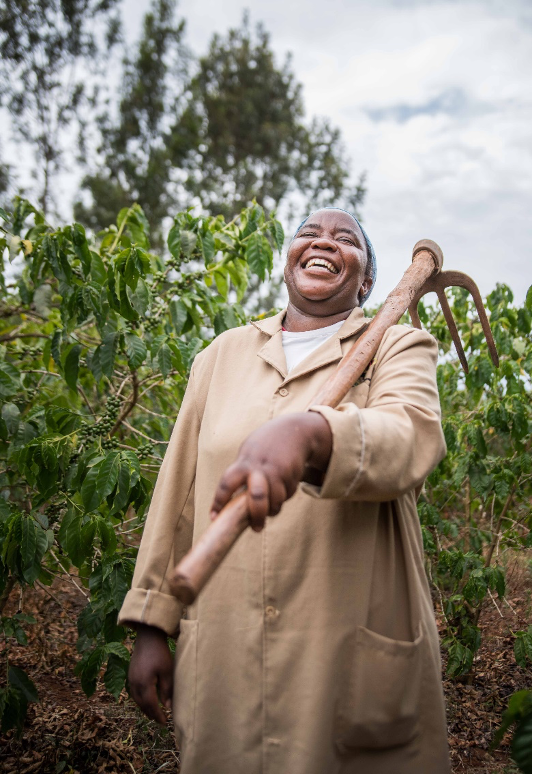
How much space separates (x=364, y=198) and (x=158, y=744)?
16256 millimetres

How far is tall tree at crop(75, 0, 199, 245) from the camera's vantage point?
15.3m

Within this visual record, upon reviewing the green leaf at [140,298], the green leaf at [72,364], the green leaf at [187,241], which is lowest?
the green leaf at [72,364]

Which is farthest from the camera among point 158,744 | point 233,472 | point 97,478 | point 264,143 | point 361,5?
point 264,143

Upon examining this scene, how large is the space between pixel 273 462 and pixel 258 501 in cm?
8

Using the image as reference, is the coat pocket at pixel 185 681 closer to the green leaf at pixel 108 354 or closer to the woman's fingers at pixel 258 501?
the woman's fingers at pixel 258 501

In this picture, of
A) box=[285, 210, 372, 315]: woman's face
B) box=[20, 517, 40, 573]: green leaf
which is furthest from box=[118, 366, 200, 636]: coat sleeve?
box=[20, 517, 40, 573]: green leaf

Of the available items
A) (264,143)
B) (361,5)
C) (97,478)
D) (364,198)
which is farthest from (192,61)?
(97,478)

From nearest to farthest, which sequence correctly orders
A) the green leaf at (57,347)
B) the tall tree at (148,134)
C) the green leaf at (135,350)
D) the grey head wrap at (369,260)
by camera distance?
1. the grey head wrap at (369,260)
2. the green leaf at (135,350)
3. the green leaf at (57,347)
4. the tall tree at (148,134)

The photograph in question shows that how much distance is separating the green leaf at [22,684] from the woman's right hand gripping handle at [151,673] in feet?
3.12

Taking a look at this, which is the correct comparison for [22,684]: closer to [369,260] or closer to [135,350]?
[135,350]

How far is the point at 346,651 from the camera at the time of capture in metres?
1.28

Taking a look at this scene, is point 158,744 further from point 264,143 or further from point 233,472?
point 264,143

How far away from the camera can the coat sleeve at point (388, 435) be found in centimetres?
113

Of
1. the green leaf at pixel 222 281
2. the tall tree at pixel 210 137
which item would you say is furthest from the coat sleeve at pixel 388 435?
the tall tree at pixel 210 137
